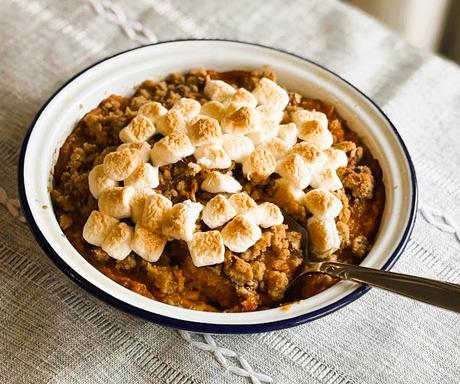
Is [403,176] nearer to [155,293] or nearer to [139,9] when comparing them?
[155,293]

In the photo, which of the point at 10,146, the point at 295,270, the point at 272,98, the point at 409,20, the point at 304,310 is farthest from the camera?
the point at 409,20

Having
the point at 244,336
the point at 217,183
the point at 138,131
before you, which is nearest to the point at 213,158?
the point at 217,183

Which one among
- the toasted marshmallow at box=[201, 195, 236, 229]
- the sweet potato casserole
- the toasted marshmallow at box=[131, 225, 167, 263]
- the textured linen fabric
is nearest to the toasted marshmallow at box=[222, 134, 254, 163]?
the sweet potato casserole

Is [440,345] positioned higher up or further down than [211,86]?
further down

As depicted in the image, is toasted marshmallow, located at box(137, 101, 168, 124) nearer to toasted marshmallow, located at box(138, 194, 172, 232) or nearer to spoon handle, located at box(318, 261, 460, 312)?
toasted marshmallow, located at box(138, 194, 172, 232)

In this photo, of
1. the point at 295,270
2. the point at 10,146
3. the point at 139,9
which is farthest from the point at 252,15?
the point at 295,270

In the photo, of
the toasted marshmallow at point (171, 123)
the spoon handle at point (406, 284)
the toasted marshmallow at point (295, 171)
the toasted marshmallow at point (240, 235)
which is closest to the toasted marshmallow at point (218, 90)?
the toasted marshmallow at point (171, 123)

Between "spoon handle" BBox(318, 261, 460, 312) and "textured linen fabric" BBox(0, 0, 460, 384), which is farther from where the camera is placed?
"textured linen fabric" BBox(0, 0, 460, 384)
